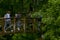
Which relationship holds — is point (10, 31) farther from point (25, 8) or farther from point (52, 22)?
point (52, 22)

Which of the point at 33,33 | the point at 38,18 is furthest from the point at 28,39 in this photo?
the point at 38,18

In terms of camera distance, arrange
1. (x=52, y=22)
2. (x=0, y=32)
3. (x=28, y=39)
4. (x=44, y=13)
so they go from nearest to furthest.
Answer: (x=52, y=22) → (x=44, y=13) → (x=0, y=32) → (x=28, y=39)

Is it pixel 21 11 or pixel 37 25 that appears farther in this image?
pixel 21 11

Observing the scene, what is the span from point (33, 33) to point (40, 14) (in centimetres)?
260

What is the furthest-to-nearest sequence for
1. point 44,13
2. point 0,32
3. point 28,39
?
point 28,39
point 0,32
point 44,13

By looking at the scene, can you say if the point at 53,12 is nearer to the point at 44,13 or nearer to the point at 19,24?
the point at 44,13

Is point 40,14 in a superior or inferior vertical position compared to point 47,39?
superior

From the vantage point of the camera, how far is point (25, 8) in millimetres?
21812

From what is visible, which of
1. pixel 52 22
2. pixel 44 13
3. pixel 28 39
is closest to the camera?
pixel 52 22

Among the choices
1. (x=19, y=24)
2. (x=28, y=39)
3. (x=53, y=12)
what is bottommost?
(x=28, y=39)

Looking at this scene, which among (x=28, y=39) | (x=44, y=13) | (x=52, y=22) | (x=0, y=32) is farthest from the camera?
(x=28, y=39)

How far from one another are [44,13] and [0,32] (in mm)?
3384

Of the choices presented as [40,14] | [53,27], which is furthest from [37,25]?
[53,27]

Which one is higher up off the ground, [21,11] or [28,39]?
[21,11]
